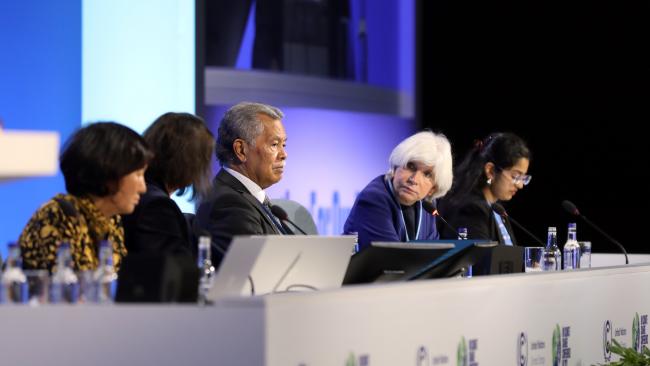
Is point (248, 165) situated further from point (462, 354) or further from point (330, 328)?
point (330, 328)

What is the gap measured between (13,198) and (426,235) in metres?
1.75

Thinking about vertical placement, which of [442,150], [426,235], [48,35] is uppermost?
[48,35]

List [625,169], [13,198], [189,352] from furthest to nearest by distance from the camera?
1. [625,169]
2. [13,198]
3. [189,352]

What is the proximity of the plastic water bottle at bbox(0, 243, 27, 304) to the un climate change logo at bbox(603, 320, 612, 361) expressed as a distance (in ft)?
6.87

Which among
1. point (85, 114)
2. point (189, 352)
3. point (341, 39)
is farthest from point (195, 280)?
point (341, 39)

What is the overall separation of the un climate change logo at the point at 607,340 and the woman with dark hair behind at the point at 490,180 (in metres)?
1.44

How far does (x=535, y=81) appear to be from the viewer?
760 centimetres

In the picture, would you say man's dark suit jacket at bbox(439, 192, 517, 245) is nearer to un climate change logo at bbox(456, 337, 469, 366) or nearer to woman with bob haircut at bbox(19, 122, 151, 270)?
un climate change logo at bbox(456, 337, 469, 366)

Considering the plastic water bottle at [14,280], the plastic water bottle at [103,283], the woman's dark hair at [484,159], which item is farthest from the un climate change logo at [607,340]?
the plastic water bottle at [14,280]

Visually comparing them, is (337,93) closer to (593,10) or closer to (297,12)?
(297,12)

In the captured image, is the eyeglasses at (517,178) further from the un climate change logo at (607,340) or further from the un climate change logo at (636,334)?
the un climate change logo at (607,340)

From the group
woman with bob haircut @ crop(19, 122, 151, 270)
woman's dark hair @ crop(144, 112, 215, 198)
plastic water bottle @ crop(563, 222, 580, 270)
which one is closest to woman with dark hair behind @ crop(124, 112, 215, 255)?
woman's dark hair @ crop(144, 112, 215, 198)

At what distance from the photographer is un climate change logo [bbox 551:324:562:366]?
336 centimetres

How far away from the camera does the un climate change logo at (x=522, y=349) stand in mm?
3166
